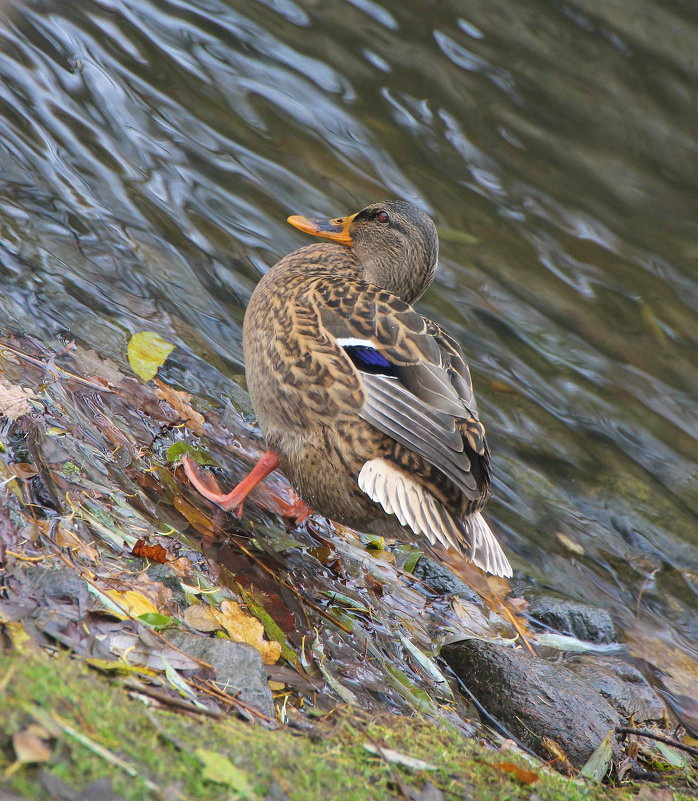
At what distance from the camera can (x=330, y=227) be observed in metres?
5.99

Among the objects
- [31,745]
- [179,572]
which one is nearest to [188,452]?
[179,572]

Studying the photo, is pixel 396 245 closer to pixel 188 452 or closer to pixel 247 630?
pixel 188 452

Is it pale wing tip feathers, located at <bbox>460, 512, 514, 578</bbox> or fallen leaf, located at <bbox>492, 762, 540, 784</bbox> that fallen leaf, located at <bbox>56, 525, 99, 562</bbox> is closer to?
fallen leaf, located at <bbox>492, 762, 540, 784</bbox>

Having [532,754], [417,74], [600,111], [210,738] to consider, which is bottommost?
[532,754]

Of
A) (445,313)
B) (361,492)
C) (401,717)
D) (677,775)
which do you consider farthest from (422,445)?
(445,313)

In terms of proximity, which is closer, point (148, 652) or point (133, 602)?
point (148, 652)

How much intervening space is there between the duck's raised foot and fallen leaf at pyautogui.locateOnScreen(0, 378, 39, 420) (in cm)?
92

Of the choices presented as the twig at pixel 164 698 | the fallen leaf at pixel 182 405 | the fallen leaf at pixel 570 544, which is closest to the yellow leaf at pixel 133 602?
the twig at pixel 164 698

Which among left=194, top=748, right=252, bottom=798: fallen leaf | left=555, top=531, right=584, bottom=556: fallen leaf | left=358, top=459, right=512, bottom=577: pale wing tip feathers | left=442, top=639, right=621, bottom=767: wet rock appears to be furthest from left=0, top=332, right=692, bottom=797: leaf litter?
left=555, top=531, right=584, bottom=556: fallen leaf

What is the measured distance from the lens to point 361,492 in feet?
14.0

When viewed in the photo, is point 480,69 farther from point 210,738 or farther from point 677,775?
point 210,738

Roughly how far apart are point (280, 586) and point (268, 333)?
4.46 ft

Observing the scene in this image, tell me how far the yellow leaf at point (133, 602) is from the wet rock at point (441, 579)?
2.25m

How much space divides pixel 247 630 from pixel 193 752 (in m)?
1.22
